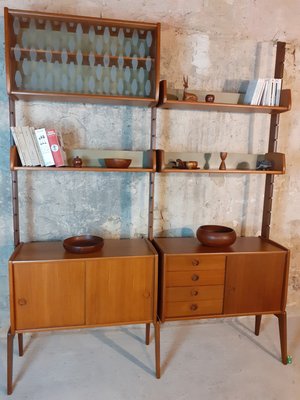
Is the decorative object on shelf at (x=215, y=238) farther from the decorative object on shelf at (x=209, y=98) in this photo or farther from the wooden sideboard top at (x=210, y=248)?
the decorative object on shelf at (x=209, y=98)

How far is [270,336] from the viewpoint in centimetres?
249

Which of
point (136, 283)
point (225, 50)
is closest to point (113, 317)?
point (136, 283)

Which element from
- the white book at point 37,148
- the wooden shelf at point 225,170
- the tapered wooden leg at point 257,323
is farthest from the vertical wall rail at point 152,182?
the tapered wooden leg at point 257,323

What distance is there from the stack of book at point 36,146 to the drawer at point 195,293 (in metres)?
1.10

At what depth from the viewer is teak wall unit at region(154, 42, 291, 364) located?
2074mm

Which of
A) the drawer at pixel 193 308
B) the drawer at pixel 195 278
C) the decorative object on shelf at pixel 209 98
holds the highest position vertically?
the decorative object on shelf at pixel 209 98

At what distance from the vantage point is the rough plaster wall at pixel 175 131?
7.43 ft

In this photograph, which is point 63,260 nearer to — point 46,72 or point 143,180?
point 143,180

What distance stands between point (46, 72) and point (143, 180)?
38.5 inches

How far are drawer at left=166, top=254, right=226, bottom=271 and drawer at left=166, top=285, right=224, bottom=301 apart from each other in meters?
0.13

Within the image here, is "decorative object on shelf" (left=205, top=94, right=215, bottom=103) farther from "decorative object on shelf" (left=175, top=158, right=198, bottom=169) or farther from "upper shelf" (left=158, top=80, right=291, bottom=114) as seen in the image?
"decorative object on shelf" (left=175, top=158, right=198, bottom=169)

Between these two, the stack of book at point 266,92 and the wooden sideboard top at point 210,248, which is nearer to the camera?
the wooden sideboard top at point 210,248

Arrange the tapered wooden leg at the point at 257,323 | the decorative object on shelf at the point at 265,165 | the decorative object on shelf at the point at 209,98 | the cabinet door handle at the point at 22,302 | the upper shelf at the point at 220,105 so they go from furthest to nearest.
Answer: the tapered wooden leg at the point at 257,323 < the decorative object on shelf at the point at 265,165 < the decorative object on shelf at the point at 209,98 < the upper shelf at the point at 220,105 < the cabinet door handle at the point at 22,302

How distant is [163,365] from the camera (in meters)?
2.12
